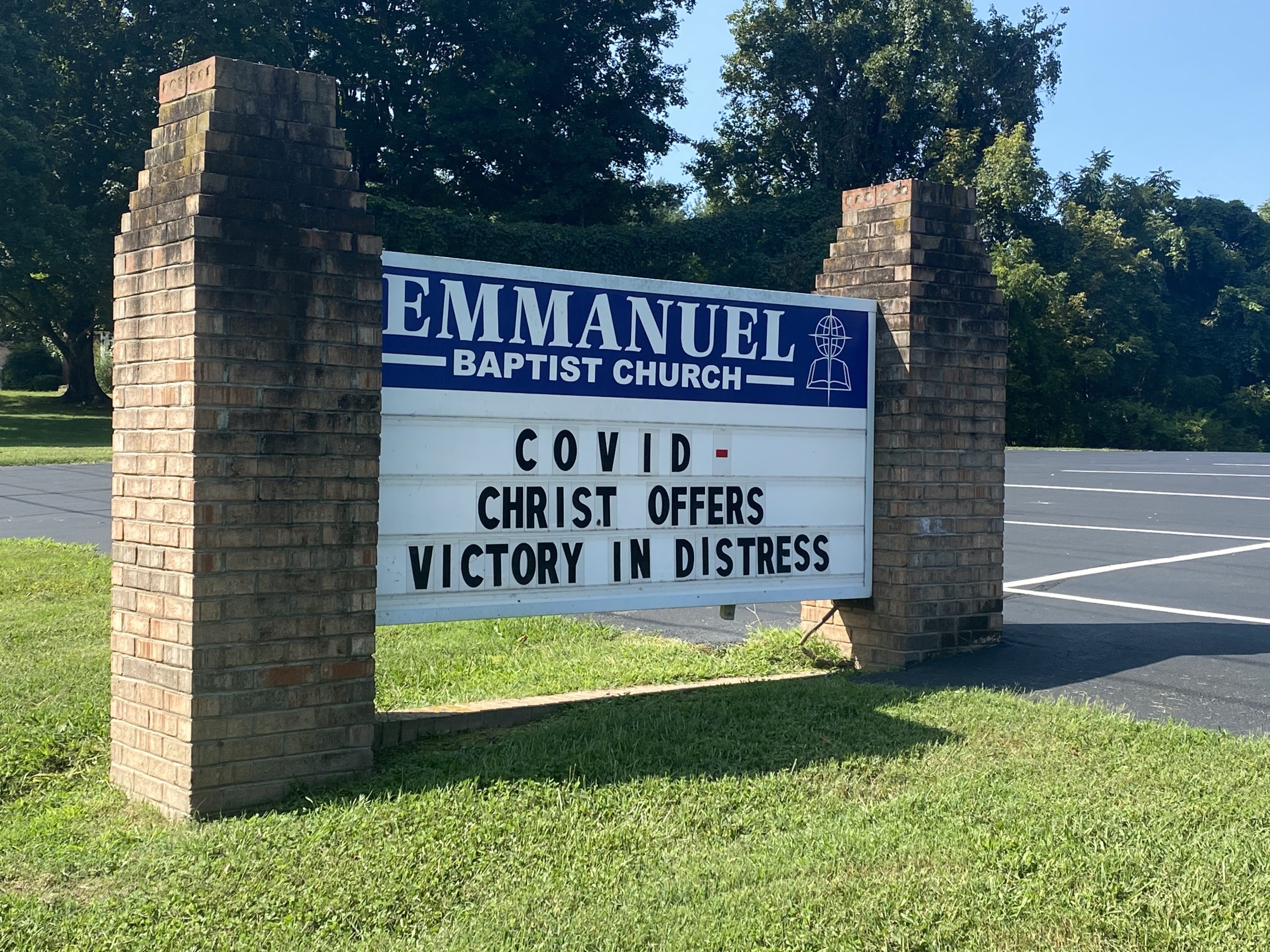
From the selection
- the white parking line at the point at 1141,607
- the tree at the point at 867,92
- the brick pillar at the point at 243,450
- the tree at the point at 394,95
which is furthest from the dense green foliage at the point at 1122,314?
the brick pillar at the point at 243,450

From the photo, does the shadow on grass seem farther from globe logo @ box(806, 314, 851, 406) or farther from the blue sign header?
globe logo @ box(806, 314, 851, 406)

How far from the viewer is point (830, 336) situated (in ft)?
22.9

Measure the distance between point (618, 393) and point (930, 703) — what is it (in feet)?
7.22

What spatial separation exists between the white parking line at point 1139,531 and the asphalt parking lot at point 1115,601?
0.15 ft

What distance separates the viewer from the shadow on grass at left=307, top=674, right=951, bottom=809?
4703 millimetres

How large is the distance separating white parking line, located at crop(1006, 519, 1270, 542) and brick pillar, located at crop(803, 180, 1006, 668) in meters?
7.30

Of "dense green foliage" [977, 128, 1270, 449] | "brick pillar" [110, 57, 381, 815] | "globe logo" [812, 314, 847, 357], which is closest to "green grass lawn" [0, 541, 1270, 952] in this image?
"brick pillar" [110, 57, 381, 815]

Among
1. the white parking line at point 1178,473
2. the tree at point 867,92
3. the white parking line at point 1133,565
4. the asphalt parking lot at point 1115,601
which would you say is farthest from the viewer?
the tree at point 867,92

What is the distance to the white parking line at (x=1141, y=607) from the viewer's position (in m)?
8.11

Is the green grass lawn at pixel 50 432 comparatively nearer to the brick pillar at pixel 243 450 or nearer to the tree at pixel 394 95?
the tree at pixel 394 95

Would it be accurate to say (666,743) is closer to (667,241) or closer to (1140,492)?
(1140,492)

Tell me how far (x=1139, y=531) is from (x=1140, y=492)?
20.0 feet

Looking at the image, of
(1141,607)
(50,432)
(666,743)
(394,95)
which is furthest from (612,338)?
(394,95)

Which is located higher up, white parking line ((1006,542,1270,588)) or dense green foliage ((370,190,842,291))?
dense green foliage ((370,190,842,291))
